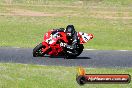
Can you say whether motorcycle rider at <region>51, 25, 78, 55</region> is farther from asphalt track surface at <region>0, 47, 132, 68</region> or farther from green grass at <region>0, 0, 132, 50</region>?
green grass at <region>0, 0, 132, 50</region>

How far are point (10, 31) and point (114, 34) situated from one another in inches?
345

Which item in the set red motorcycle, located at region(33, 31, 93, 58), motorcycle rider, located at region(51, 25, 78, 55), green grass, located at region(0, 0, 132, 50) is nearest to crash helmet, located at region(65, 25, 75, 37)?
motorcycle rider, located at region(51, 25, 78, 55)

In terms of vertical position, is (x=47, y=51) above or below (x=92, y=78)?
below

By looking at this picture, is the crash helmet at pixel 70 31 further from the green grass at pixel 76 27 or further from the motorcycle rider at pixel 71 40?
the green grass at pixel 76 27

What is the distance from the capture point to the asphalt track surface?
19.2 meters

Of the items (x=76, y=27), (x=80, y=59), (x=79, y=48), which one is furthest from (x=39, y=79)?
(x=76, y=27)

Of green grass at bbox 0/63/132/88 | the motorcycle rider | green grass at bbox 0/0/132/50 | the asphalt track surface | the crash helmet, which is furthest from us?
green grass at bbox 0/0/132/50

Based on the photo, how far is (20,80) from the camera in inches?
515

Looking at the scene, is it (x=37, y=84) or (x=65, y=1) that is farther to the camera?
(x=65, y=1)

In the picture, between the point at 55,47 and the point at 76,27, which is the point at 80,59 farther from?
the point at 76,27

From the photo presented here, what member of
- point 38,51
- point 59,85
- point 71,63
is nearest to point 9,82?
point 59,85

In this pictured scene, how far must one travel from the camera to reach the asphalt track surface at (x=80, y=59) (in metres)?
19.2

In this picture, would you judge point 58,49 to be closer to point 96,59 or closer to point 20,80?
point 96,59

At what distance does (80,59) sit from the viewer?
20.5 m
